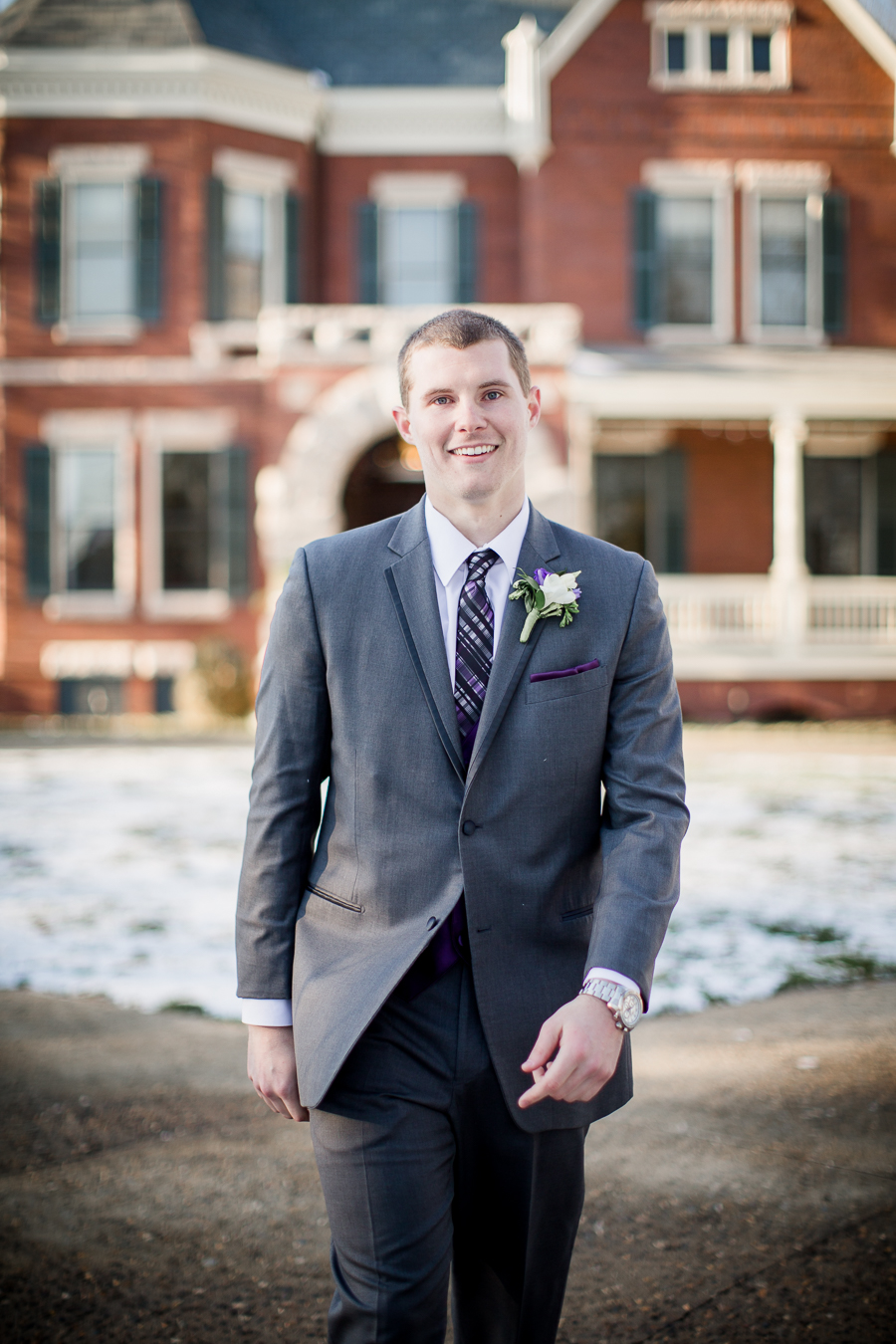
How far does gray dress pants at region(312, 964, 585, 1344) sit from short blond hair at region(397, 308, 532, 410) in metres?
1.14

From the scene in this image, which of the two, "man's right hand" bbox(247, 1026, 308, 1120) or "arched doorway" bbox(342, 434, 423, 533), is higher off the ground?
"arched doorway" bbox(342, 434, 423, 533)

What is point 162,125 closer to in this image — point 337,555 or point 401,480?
point 401,480

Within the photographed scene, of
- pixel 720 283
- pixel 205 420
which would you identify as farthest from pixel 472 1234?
pixel 720 283

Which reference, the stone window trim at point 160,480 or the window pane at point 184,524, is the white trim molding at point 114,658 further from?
the window pane at point 184,524

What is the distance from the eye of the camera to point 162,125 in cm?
1720

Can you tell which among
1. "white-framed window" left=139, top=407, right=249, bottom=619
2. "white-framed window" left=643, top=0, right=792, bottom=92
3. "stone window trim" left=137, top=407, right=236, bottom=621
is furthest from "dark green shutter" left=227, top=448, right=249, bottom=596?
"white-framed window" left=643, top=0, right=792, bottom=92

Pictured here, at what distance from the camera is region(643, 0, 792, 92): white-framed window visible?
17.8 metres

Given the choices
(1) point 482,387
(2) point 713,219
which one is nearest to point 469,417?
(1) point 482,387

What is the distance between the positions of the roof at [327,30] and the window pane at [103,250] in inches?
86.0

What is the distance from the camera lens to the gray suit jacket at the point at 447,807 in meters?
2.02

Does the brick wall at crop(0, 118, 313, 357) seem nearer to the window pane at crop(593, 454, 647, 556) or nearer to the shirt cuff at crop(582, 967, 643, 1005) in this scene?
the window pane at crop(593, 454, 647, 556)

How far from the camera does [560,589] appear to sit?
2105 millimetres

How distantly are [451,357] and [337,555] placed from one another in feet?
1.43

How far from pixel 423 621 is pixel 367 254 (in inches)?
700
